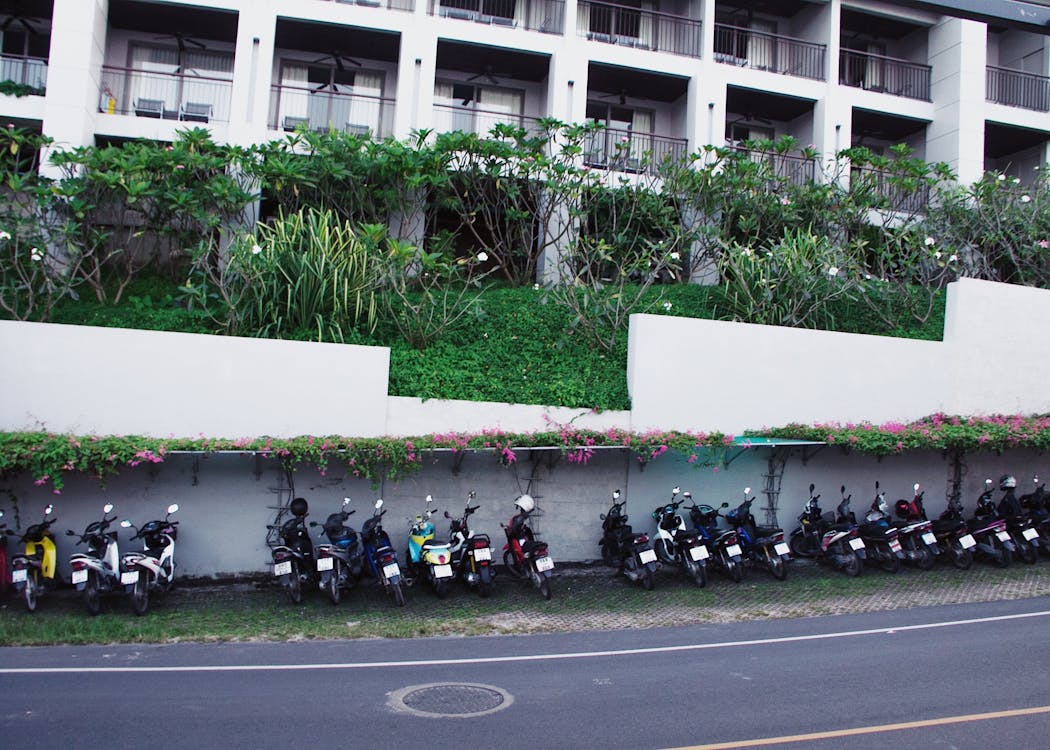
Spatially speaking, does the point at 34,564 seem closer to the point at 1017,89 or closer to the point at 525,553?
the point at 525,553

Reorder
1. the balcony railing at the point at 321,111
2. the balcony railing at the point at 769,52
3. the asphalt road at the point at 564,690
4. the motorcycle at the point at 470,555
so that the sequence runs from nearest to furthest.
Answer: the asphalt road at the point at 564,690, the motorcycle at the point at 470,555, the balcony railing at the point at 321,111, the balcony railing at the point at 769,52

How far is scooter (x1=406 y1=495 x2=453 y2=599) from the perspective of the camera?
422 inches

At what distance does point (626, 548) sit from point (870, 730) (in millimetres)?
5598

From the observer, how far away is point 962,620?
9828 mm

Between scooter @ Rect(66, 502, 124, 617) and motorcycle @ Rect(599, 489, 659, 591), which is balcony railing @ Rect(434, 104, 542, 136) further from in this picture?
scooter @ Rect(66, 502, 124, 617)

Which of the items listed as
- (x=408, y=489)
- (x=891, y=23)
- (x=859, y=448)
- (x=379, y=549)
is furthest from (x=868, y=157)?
(x=379, y=549)

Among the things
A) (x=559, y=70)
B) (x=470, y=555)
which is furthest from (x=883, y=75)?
(x=470, y=555)

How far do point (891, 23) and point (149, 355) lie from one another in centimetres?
2204

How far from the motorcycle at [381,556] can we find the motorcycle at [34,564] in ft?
12.8

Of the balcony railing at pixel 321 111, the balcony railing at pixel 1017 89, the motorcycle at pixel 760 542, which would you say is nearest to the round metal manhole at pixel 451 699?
the motorcycle at pixel 760 542

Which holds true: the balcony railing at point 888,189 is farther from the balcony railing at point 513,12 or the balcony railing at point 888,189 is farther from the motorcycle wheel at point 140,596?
the motorcycle wheel at point 140,596

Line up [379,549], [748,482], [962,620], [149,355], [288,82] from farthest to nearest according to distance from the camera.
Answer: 1. [288,82]
2. [748,482]
3. [149,355]
4. [379,549]
5. [962,620]

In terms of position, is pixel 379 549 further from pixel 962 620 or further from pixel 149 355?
pixel 962 620

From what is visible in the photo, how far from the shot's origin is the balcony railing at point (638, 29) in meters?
21.3
